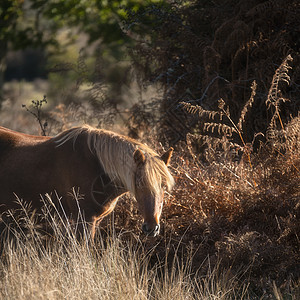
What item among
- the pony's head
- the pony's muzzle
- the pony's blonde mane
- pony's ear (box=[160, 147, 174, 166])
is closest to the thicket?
pony's ear (box=[160, 147, 174, 166])

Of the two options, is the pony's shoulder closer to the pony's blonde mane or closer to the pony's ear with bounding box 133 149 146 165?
the pony's blonde mane

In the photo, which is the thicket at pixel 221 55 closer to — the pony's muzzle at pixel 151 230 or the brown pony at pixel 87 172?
the brown pony at pixel 87 172

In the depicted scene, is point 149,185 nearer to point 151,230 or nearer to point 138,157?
point 138,157

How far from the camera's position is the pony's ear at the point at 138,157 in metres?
4.07

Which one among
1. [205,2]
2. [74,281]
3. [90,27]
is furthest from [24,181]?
[90,27]

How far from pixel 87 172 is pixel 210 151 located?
1508 mm

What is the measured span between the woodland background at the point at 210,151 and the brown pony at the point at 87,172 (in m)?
0.39

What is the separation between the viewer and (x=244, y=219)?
4.93 m

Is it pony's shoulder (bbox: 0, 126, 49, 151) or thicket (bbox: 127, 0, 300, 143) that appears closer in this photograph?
pony's shoulder (bbox: 0, 126, 49, 151)

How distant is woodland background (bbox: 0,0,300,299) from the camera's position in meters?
4.02

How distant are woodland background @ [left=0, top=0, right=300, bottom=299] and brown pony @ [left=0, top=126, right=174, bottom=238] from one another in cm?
39

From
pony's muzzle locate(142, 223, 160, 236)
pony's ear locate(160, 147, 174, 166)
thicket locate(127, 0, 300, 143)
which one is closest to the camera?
pony's muzzle locate(142, 223, 160, 236)

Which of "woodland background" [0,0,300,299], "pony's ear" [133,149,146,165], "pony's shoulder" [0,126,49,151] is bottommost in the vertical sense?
"woodland background" [0,0,300,299]

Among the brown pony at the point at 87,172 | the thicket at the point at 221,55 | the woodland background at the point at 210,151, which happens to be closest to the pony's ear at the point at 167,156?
the brown pony at the point at 87,172
